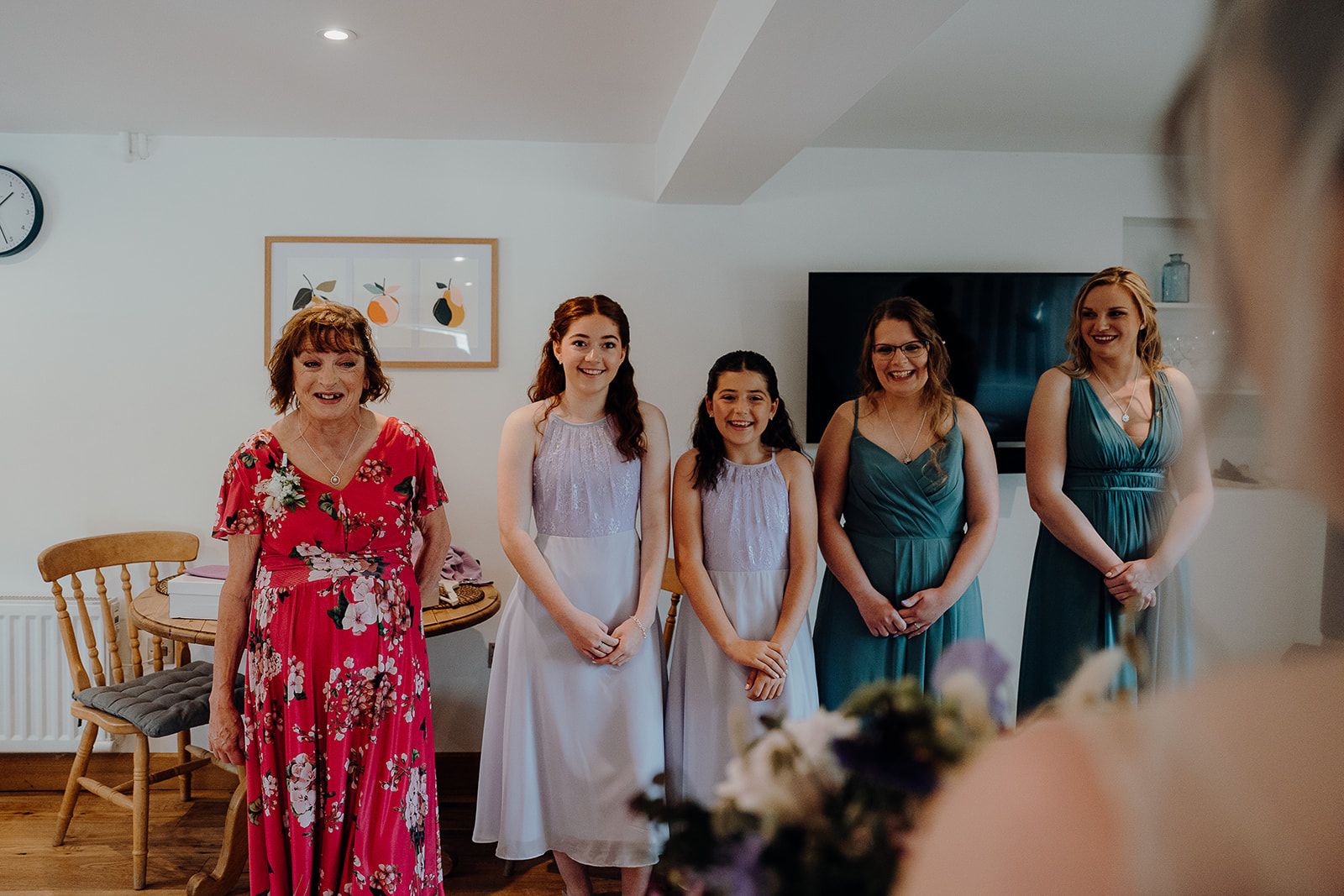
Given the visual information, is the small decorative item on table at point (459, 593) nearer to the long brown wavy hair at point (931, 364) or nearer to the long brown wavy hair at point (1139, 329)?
the long brown wavy hair at point (931, 364)

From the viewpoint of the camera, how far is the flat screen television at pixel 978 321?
11.0ft

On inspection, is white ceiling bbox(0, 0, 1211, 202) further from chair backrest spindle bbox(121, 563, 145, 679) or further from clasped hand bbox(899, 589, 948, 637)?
chair backrest spindle bbox(121, 563, 145, 679)

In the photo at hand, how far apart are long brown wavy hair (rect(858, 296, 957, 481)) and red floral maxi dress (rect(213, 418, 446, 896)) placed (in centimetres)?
136

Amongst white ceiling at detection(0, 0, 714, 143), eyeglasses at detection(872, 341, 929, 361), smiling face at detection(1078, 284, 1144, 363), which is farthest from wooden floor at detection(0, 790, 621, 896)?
white ceiling at detection(0, 0, 714, 143)

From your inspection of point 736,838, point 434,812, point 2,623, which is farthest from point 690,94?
point 2,623

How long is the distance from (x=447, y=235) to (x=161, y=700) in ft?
6.57

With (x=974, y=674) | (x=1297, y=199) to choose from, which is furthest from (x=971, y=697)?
(x=1297, y=199)

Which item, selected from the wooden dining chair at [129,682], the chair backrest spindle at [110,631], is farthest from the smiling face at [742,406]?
Result: the chair backrest spindle at [110,631]

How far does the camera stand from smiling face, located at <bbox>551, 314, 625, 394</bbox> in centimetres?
231

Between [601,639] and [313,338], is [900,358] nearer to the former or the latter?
[601,639]

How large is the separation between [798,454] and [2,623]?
316cm

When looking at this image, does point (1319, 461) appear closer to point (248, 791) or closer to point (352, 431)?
point (352, 431)

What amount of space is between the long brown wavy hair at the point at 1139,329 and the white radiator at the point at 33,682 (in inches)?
148

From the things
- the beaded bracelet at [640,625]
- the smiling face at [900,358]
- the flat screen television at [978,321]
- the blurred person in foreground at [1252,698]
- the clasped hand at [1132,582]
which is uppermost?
the flat screen television at [978,321]
